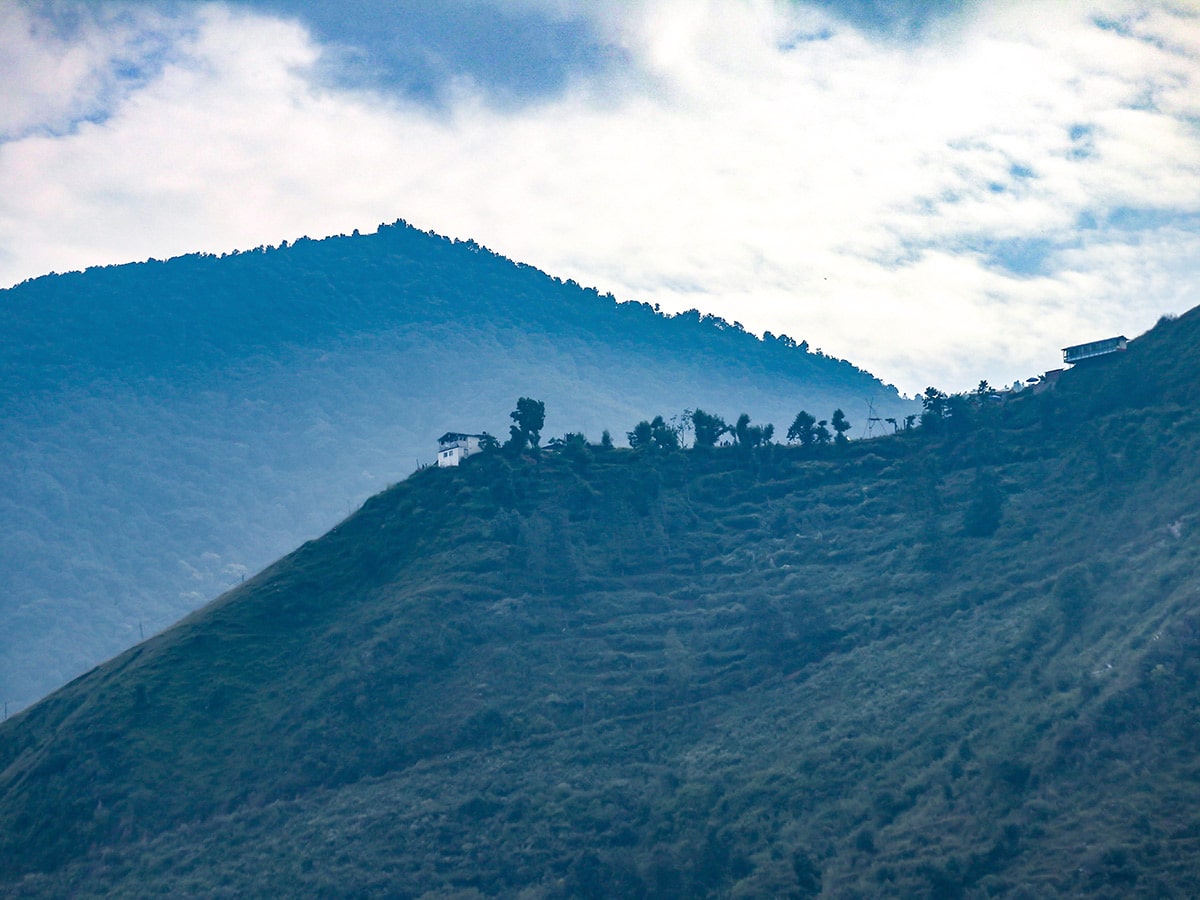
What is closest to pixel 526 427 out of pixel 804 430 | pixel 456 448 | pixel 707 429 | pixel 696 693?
pixel 456 448

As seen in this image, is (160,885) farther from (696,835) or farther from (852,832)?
(852,832)

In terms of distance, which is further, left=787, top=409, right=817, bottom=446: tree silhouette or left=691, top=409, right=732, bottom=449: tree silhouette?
left=691, top=409, right=732, bottom=449: tree silhouette

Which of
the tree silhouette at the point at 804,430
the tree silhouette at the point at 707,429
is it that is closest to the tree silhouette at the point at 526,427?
the tree silhouette at the point at 707,429

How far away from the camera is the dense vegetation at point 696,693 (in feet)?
236

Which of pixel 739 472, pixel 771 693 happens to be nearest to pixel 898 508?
pixel 739 472

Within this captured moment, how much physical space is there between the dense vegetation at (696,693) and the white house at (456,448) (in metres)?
5.10

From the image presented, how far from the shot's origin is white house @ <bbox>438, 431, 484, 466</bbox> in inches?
5064

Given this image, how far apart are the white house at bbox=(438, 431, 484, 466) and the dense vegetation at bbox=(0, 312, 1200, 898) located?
5101 millimetres

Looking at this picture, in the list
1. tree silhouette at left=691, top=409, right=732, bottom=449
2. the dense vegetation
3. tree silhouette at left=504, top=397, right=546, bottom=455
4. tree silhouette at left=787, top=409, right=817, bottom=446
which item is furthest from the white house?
tree silhouette at left=787, top=409, right=817, bottom=446

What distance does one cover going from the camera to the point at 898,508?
114 m

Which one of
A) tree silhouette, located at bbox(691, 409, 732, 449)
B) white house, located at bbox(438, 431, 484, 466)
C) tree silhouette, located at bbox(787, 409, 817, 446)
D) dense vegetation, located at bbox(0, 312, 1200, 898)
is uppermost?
white house, located at bbox(438, 431, 484, 466)

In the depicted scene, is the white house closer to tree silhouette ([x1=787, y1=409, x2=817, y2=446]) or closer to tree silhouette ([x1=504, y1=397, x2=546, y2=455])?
tree silhouette ([x1=504, y1=397, x2=546, y2=455])

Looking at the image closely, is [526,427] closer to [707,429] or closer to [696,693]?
[707,429]

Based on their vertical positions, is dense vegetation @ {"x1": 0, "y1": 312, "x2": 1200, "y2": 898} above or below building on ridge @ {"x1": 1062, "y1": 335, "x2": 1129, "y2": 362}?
below
